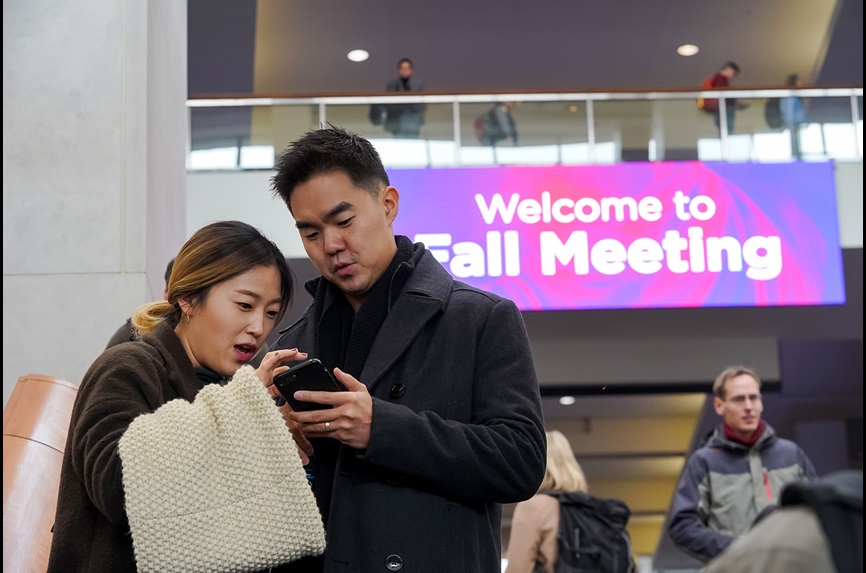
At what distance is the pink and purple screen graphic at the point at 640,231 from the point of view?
11.5m

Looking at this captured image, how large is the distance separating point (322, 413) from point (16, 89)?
9.78 feet

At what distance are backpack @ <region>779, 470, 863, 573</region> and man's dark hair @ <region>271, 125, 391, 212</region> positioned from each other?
1465 mm

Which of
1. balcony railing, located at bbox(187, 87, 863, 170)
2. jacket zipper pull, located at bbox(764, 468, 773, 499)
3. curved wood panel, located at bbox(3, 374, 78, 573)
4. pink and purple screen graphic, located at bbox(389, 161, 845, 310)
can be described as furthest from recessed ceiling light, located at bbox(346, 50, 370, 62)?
curved wood panel, located at bbox(3, 374, 78, 573)

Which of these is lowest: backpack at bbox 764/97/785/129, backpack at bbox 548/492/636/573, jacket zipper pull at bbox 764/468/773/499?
backpack at bbox 548/492/636/573

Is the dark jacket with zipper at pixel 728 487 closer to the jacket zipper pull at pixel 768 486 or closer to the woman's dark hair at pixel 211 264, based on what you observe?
the jacket zipper pull at pixel 768 486

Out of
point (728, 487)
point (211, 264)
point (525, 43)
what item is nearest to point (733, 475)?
point (728, 487)

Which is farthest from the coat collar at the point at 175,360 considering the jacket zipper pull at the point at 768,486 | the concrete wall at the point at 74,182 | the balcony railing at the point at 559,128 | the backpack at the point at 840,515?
the balcony railing at the point at 559,128

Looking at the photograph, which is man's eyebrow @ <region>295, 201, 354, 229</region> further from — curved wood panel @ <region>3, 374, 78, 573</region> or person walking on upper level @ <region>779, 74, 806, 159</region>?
person walking on upper level @ <region>779, 74, 806, 159</region>

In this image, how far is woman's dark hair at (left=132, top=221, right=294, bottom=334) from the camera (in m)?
2.34

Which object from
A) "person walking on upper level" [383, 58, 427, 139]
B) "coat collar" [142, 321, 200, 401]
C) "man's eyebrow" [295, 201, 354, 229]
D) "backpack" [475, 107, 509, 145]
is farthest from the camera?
"backpack" [475, 107, 509, 145]

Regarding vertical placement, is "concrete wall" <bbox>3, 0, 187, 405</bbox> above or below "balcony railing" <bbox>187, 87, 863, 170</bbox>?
below

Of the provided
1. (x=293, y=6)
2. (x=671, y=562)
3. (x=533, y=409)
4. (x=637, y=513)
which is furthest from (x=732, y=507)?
(x=671, y=562)

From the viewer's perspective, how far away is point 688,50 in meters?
17.7

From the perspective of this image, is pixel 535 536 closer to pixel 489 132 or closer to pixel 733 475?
pixel 733 475
